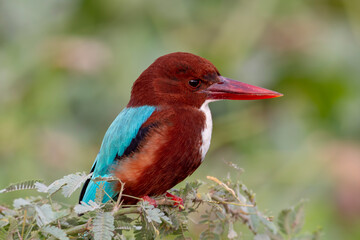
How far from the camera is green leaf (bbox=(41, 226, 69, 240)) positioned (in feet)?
4.93

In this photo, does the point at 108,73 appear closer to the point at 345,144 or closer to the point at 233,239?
the point at 345,144

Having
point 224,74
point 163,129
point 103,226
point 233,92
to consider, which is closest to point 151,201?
point 163,129

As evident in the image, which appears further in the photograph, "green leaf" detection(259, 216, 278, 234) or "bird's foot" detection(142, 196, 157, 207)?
"bird's foot" detection(142, 196, 157, 207)

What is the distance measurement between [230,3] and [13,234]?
138 inches

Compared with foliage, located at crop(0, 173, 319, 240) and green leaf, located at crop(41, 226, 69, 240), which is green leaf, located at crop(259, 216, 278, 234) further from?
green leaf, located at crop(41, 226, 69, 240)

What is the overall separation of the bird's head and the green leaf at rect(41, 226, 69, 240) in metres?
0.85

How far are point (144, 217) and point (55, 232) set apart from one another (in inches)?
10.9

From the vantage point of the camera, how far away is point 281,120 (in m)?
4.64

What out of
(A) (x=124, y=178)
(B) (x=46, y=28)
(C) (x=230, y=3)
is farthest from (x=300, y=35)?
(A) (x=124, y=178)

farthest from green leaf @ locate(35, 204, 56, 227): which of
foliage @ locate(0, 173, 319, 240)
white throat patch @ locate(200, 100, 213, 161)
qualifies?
white throat patch @ locate(200, 100, 213, 161)

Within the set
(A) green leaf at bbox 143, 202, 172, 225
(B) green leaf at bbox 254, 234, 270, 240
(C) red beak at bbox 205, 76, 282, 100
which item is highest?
(C) red beak at bbox 205, 76, 282, 100

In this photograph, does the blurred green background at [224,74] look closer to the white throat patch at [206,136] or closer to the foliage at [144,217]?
the white throat patch at [206,136]

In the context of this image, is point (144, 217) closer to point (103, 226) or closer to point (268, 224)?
point (103, 226)

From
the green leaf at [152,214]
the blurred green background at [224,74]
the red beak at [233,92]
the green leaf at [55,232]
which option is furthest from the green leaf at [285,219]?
the blurred green background at [224,74]
